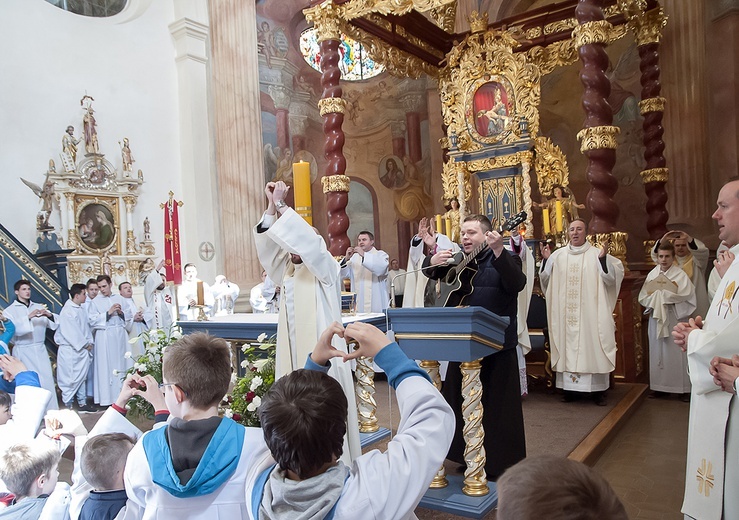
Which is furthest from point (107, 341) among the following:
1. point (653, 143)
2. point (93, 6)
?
point (653, 143)

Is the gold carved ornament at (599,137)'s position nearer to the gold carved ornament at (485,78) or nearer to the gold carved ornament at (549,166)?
the gold carved ornament at (549,166)

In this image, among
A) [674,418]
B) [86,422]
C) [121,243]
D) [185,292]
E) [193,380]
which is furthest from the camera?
[121,243]

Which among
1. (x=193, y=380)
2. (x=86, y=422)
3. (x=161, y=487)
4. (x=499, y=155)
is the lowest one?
Answer: (x=86, y=422)

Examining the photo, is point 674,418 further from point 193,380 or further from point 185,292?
point 185,292

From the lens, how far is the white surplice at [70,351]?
27.6ft

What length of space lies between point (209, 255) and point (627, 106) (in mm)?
9264

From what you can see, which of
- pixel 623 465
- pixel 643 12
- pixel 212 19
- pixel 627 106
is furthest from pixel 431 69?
pixel 623 465

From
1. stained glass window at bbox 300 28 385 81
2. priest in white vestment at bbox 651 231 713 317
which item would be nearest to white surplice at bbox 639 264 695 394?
priest in white vestment at bbox 651 231 713 317

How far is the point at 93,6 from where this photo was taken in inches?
474

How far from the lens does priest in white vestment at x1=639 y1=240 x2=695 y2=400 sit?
260 inches

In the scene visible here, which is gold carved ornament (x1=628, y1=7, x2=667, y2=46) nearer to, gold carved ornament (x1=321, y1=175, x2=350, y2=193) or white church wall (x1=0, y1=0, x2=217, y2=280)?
gold carved ornament (x1=321, y1=175, x2=350, y2=193)

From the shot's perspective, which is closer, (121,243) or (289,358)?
(289,358)

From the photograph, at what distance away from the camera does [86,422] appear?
23.9ft

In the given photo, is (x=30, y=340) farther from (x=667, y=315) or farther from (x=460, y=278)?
(x=667, y=315)
